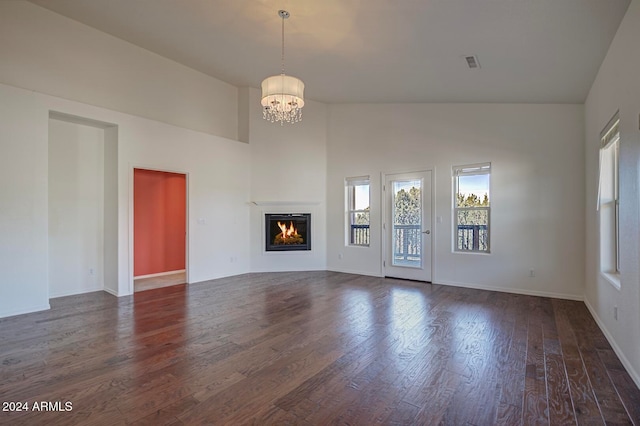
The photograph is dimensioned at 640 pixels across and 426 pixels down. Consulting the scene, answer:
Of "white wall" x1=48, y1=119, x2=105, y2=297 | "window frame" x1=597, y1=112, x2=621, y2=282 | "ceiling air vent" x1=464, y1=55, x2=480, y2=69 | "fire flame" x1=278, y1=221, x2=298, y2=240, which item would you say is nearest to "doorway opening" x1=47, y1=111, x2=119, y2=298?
"white wall" x1=48, y1=119, x2=105, y2=297

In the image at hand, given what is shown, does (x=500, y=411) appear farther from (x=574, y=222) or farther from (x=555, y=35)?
(x=574, y=222)

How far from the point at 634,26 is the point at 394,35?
207cm

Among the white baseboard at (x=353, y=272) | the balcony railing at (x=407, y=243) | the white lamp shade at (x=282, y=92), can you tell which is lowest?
the white baseboard at (x=353, y=272)

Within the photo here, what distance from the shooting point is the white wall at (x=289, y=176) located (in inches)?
264

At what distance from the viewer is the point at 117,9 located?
4.09 metres

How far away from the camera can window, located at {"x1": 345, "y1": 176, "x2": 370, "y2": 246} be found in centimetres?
663

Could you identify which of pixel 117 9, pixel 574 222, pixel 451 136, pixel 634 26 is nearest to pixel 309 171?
pixel 451 136

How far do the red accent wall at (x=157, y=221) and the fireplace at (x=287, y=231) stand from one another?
1.81 metres

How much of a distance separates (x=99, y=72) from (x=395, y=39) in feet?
14.4

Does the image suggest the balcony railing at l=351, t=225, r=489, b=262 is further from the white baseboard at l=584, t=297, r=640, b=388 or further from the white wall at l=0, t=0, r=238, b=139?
the white wall at l=0, t=0, r=238, b=139

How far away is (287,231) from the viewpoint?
6918 mm

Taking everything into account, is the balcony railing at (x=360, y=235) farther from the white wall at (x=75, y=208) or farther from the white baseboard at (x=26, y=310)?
the white baseboard at (x=26, y=310)

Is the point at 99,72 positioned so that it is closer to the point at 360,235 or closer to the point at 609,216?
the point at 360,235

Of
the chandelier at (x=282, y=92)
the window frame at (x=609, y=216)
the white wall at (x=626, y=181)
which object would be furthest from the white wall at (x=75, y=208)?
the window frame at (x=609, y=216)
